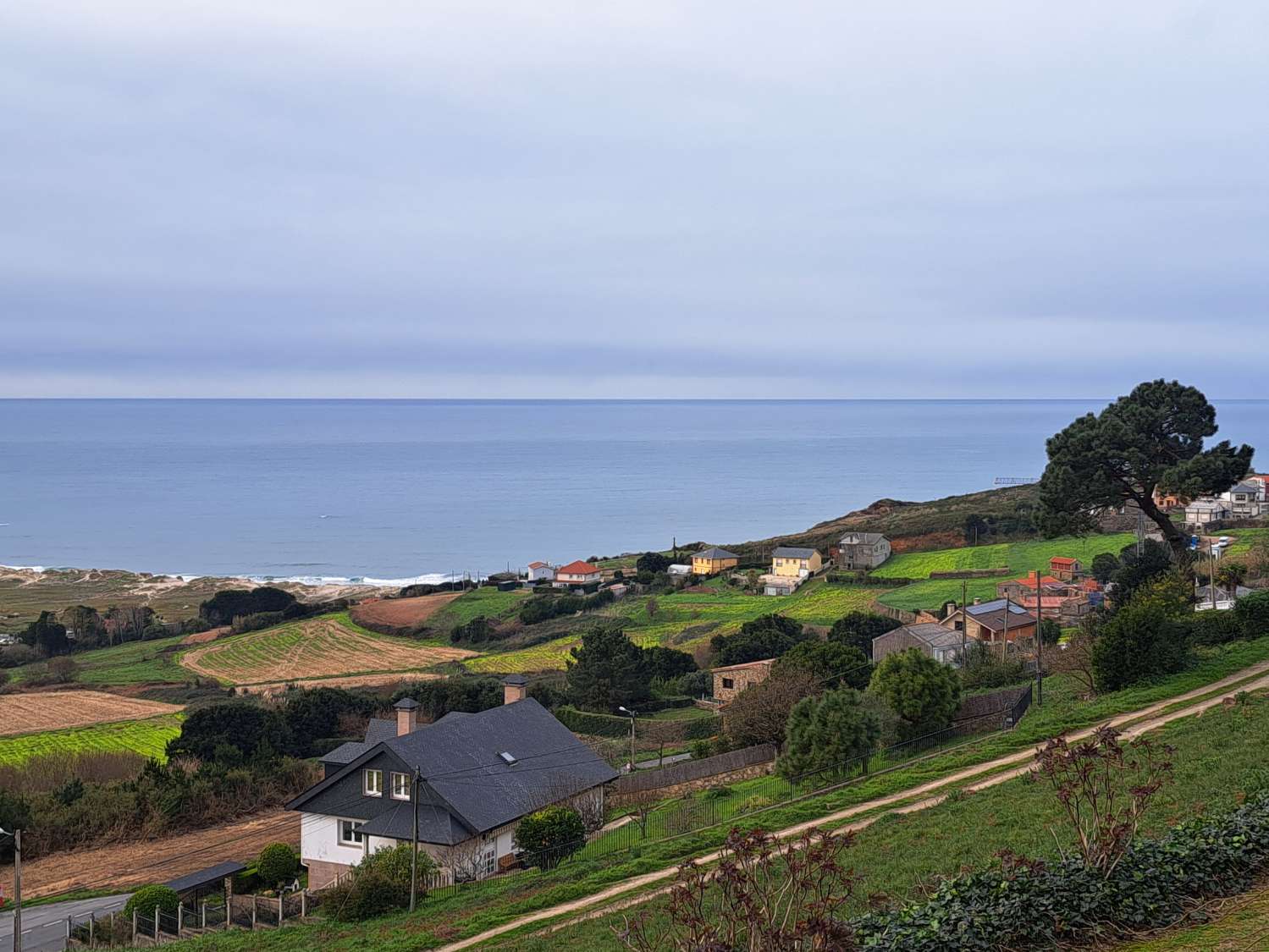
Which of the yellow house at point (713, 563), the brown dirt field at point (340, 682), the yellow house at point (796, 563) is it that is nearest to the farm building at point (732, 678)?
the brown dirt field at point (340, 682)

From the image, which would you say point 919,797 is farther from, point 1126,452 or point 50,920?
point 50,920

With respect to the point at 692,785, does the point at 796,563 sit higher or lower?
higher

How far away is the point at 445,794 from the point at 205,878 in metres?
6.50

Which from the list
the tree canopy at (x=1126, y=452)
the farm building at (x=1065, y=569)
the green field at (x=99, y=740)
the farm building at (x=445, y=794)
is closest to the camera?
the farm building at (x=445, y=794)

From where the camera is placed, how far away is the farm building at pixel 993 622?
162 ft

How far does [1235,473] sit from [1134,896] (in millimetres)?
24431

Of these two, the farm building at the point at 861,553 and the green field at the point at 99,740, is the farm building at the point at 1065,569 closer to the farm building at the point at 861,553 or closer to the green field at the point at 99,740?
the farm building at the point at 861,553

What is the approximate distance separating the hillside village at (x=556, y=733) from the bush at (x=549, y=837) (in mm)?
70

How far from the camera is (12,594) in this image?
91.8 meters

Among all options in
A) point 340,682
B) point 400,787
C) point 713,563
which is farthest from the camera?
point 713,563

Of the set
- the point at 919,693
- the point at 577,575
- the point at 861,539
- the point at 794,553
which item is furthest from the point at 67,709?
the point at 861,539

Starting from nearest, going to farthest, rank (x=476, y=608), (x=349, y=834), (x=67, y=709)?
(x=349, y=834) → (x=67, y=709) → (x=476, y=608)

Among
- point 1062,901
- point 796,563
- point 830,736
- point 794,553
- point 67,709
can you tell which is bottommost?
point 67,709

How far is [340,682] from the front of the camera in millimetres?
56719
